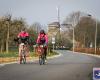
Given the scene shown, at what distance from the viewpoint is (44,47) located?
838 inches

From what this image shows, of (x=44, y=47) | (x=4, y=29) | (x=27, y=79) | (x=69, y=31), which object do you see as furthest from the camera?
(x=69, y=31)

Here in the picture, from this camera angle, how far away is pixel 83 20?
127 m

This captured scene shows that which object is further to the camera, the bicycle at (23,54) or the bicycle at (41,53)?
the bicycle at (23,54)

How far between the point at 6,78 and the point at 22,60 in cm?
924

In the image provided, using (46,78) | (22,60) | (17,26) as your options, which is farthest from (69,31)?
(46,78)

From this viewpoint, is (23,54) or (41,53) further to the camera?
(23,54)

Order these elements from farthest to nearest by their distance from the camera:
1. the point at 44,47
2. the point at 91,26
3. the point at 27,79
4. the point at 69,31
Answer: the point at 69,31, the point at 91,26, the point at 44,47, the point at 27,79

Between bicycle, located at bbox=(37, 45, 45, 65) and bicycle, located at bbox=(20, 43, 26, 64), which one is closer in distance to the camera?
bicycle, located at bbox=(37, 45, 45, 65)

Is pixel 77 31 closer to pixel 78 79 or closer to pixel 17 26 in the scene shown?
pixel 17 26

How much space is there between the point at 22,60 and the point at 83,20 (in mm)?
105146

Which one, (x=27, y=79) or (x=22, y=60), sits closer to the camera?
(x=27, y=79)

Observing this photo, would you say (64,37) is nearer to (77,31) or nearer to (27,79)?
(77,31)

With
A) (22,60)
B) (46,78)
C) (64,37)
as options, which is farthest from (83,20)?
(46,78)

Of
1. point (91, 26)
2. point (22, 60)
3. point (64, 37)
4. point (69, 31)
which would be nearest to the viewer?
point (22, 60)
